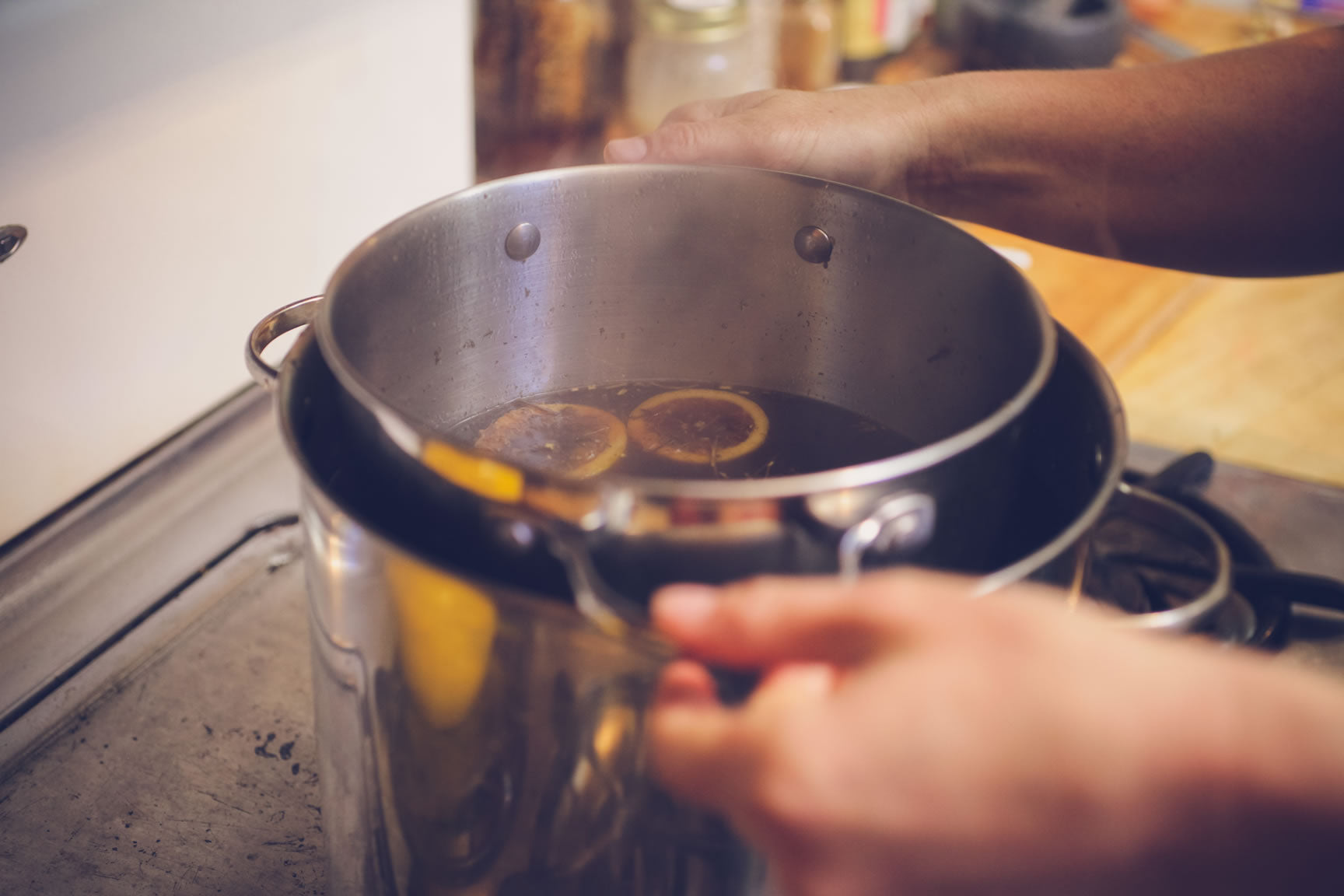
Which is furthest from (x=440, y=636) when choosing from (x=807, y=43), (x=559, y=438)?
(x=807, y=43)

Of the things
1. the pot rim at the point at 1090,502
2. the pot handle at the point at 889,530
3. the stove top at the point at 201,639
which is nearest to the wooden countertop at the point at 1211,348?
the stove top at the point at 201,639

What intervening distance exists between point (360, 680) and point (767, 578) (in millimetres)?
169

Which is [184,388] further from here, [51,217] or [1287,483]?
[1287,483]

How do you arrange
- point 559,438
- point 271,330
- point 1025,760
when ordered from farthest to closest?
1. point 559,438
2. point 271,330
3. point 1025,760

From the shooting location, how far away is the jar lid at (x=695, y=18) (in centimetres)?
112

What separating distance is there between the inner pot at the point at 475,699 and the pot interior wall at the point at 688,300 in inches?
3.1

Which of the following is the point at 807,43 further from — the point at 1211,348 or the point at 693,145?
the point at 693,145

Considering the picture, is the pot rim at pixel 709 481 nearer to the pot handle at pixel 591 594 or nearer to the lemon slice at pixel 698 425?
the pot handle at pixel 591 594

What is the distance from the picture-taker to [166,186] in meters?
0.64

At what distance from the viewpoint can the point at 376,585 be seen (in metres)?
0.35

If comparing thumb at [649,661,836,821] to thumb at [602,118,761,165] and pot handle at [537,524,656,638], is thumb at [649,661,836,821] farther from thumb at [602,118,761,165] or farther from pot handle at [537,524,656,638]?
thumb at [602,118,761,165]

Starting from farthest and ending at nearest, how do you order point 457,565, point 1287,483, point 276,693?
point 1287,483
point 276,693
point 457,565

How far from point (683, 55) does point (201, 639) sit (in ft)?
2.63

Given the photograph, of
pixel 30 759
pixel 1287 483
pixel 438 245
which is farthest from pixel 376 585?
pixel 1287 483
